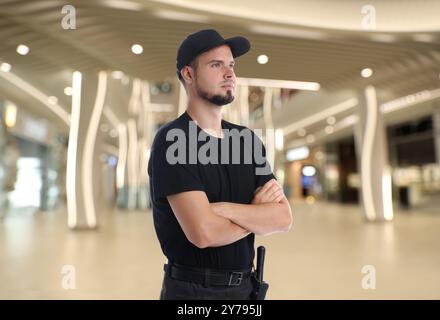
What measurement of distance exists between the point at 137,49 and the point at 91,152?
2.62 metres

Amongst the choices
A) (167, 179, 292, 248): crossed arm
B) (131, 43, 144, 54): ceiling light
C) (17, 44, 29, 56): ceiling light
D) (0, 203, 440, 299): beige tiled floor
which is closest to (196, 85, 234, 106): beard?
(167, 179, 292, 248): crossed arm

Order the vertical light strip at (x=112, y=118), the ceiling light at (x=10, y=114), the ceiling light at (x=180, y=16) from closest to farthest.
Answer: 1. the ceiling light at (x=180, y=16)
2. the ceiling light at (x=10, y=114)
3. the vertical light strip at (x=112, y=118)

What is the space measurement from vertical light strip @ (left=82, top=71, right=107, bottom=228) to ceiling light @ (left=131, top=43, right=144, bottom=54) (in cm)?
153

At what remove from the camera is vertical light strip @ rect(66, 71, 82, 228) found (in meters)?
7.63

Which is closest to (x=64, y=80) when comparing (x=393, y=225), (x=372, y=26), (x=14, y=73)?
(x=14, y=73)

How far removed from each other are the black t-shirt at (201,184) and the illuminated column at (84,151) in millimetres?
7124

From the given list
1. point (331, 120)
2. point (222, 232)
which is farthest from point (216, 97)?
point (331, 120)

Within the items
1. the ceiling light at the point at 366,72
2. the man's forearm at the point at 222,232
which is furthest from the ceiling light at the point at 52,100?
the man's forearm at the point at 222,232

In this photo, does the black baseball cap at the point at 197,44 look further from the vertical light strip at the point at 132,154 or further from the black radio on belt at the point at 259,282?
the vertical light strip at the point at 132,154

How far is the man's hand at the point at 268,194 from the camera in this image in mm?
1061

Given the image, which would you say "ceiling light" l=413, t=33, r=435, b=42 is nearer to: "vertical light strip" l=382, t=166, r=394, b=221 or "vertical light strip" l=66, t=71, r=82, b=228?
"vertical light strip" l=382, t=166, r=394, b=221

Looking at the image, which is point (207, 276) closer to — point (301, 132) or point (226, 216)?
point (226, 216)

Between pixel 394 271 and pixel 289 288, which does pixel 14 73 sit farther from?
pixel 394 271
